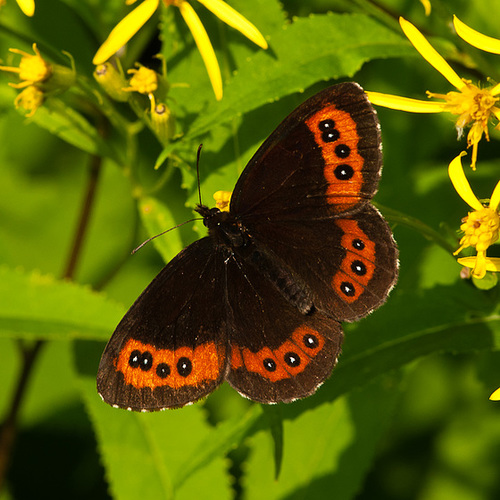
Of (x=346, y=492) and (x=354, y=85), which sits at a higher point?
(x=354, y=85)

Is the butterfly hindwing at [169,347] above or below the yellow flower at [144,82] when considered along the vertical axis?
below

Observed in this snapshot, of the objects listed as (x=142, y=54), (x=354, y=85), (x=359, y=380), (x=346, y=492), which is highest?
(x=354, y=85)

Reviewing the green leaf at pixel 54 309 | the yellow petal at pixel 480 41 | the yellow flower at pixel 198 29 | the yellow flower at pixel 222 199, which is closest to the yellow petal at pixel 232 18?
the yellow flower at pixel 198 29

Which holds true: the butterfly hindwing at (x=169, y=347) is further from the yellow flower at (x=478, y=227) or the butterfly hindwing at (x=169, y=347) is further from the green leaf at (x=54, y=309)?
the yellow flower at (x=478, y=227)

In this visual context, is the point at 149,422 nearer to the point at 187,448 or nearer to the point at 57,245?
the point at 187,448

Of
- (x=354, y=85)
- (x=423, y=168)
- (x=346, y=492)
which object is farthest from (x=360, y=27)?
(x=346, y=492)

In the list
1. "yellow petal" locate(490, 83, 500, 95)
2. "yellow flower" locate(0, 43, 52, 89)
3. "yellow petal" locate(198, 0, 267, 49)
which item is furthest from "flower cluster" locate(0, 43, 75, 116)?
"yellow petal" locate(490, 83, 500, 95)

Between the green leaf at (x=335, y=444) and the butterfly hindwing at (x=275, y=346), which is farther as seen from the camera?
the green leaf at (x=335, y=444)
